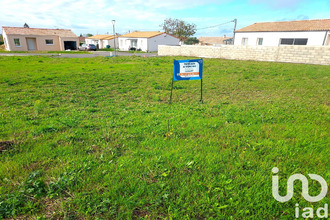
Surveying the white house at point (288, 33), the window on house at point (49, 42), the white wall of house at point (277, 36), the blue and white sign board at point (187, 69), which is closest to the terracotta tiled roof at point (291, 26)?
the white house at point (288, 33)

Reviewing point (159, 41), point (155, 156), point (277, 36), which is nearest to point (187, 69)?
point (155, 156)

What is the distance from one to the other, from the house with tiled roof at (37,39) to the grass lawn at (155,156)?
128 feet

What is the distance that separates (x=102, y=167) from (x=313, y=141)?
150 inches

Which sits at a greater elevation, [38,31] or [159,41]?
[38,31]

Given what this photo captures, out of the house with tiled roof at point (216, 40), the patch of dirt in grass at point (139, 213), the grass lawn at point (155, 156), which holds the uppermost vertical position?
the house with tiled roof at point (216, 40)

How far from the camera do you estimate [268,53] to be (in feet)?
63.0

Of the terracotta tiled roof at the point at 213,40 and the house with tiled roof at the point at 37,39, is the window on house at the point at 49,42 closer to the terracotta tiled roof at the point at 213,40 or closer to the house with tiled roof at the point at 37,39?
the house with tiled roof at the point at 37,39

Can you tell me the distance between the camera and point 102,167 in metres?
2.83

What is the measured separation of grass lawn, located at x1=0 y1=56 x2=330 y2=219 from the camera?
2219 millimetres

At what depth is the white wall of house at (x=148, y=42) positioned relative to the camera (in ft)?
135

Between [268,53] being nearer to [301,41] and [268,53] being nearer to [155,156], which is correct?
[301,41]

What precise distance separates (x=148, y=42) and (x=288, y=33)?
82.4ft

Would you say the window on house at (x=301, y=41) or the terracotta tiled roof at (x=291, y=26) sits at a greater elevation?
the terracotta tiled roof at (x=291, y=26)

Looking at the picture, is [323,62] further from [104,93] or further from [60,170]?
[60,170]
